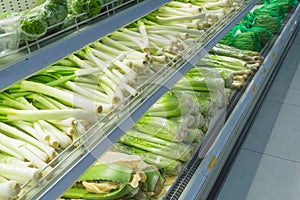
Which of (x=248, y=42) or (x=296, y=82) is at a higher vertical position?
(x=248, y=42)

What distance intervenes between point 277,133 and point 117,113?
202 centimetres

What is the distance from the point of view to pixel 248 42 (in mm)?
2922

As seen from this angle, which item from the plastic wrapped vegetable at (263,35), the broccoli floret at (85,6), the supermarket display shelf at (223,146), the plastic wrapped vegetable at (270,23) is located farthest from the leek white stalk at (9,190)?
the plastic wrapped vegetable at (270,23)

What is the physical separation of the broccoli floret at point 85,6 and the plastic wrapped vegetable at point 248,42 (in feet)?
6.68

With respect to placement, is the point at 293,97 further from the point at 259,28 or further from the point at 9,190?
the point at 9,190

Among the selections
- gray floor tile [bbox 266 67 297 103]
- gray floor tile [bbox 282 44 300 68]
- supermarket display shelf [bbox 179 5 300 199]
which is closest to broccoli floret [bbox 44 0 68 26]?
supermarket display shelf [bbox 179 5 300 199]

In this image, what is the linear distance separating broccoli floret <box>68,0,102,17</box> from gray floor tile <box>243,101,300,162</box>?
191cm

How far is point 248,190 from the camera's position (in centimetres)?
226

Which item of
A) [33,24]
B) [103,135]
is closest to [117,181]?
[103,135]

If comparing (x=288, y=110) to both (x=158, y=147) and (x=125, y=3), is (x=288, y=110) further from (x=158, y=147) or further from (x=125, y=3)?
(x=125, y=3)

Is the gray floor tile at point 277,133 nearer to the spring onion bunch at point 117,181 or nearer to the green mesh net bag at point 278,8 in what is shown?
the green mesh net bag at point 278,8

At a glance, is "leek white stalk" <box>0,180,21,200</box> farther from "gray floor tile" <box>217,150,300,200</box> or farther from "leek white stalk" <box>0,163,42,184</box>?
"gray floor tile" <box>217,150,300,200</box>

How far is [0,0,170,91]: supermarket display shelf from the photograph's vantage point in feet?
2.66

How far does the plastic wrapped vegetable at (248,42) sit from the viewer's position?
9.56 ft
